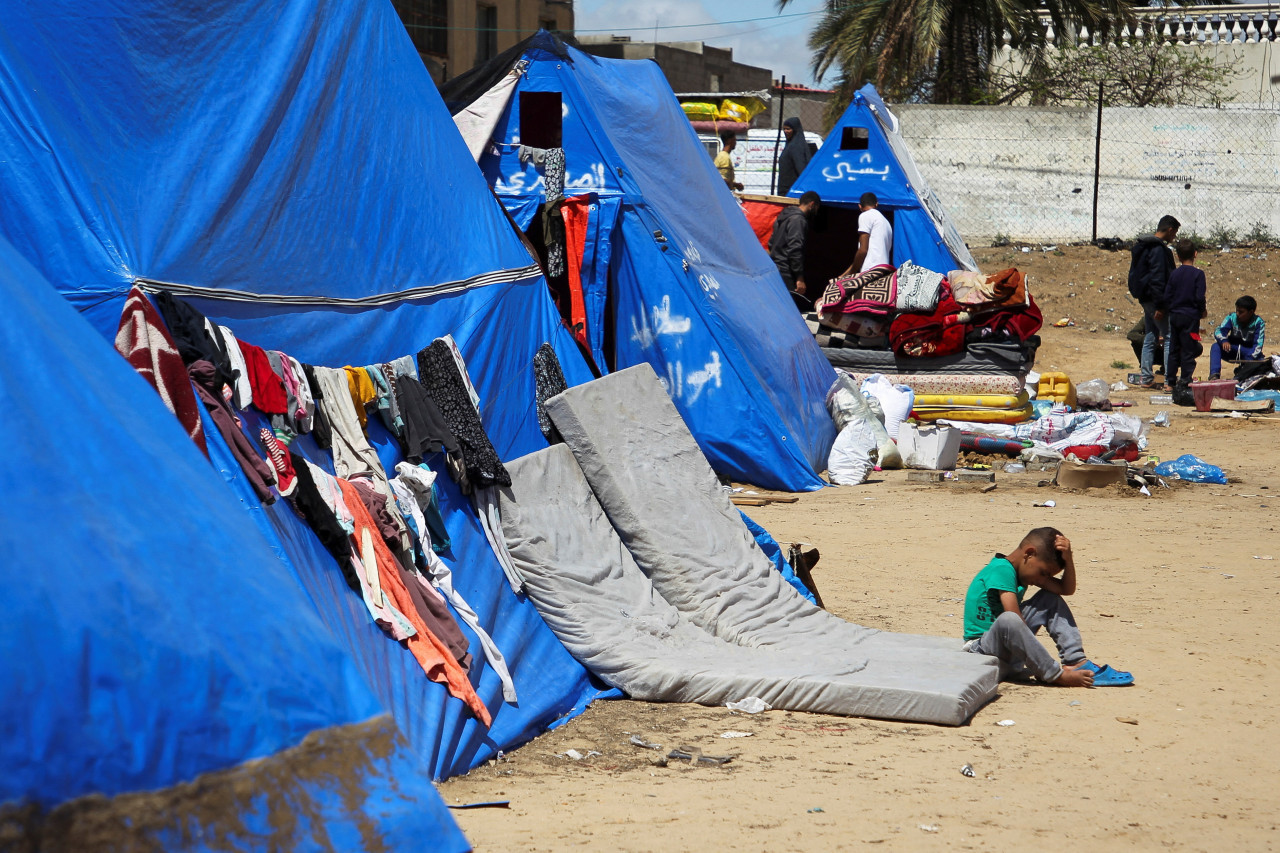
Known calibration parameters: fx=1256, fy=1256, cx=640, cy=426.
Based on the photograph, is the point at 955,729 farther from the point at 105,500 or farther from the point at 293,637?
the point at 105,500

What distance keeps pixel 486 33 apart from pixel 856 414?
71.5 ft

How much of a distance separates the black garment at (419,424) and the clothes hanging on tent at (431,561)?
10 cm

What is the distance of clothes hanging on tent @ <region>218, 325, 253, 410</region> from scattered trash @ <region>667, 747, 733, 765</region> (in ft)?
5.78

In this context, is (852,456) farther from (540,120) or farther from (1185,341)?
(1185,341)

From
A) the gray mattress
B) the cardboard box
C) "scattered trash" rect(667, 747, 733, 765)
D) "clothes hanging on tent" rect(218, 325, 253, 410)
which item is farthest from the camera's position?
the cardboard box

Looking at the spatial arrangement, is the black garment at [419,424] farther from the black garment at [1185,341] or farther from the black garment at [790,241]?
the black garment at [1185,341]

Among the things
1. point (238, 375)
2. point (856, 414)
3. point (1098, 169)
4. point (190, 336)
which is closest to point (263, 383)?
point (238, 375)

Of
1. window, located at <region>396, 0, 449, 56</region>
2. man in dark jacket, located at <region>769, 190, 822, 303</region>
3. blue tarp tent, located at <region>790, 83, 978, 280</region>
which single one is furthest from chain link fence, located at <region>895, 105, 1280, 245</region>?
window, located at <region>396, 0, 449, 56</region>

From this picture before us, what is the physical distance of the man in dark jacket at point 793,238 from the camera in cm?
1288

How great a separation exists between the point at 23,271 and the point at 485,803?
1.93 meters

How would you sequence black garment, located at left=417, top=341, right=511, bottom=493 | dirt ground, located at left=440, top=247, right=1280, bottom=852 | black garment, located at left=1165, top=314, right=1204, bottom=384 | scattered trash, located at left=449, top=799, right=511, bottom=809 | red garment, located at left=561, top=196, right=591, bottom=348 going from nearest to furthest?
dirt ground, located at left=440, top=247, right=1280, bottom=852 < scattered trash, located at left=449, top=799, right=511, bottom=809 < black garment, located at left=417, top=341, right=511, bottom=493 < red garment, located at left=561, top=196, right=591, bottom=348 < black garment, located at left=1165, top=314, right=1204, bottom=384

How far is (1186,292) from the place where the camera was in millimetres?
12156

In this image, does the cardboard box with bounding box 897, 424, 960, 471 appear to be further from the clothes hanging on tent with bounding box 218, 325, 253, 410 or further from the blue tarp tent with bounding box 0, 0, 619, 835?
the clothes hanging on tent with bounding box 218, 325, 253, 410

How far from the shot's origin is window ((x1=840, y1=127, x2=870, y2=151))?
13.8m
